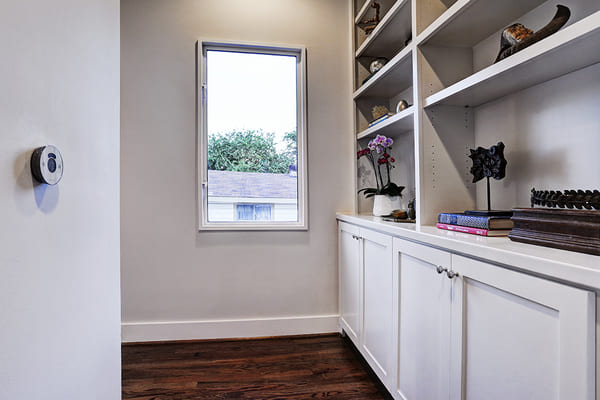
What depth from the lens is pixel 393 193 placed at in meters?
1.97

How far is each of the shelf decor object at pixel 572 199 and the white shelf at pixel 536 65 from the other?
1.29 feet

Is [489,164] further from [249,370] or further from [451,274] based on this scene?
[249,370]

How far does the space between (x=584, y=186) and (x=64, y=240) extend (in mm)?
1528

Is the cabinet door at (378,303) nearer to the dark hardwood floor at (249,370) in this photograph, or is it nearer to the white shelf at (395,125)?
the dark hardwood floor at (249,370)

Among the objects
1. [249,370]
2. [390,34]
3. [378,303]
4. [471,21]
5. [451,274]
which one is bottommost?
[249,370]

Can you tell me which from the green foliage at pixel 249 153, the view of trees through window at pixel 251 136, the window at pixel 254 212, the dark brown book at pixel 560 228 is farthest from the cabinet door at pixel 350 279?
the dark brown book at pixel 560 228

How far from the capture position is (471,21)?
1.33 m

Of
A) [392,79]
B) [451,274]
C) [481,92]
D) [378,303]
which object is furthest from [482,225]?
[392,79]

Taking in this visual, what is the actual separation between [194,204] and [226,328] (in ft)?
3.07

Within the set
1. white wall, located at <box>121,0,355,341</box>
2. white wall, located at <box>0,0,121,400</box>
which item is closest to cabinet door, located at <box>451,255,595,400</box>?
white wall, located at <box>0,0,121,400</box>

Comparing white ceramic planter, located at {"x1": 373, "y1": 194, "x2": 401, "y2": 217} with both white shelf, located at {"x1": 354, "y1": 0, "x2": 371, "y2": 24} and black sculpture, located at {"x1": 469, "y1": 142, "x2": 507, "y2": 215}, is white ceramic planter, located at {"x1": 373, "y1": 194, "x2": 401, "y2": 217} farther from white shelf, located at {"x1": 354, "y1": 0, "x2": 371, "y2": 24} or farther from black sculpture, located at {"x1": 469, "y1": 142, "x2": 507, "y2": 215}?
white shelf, located at {"x1": 354, "y1": 0, "x2": 371, "y2": 24}

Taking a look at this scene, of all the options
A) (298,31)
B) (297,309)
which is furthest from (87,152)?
(298,31)

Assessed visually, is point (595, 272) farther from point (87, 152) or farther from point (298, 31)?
point (298, 31)

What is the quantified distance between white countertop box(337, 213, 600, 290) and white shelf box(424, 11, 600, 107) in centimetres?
55
